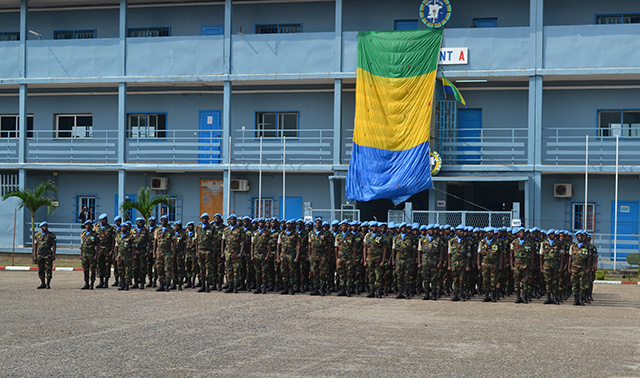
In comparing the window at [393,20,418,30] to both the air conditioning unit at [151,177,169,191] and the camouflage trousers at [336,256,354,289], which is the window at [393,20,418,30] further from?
the camouflage trousers at [336,256,354,289]

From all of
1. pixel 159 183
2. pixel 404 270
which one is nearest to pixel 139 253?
pixel 404 270

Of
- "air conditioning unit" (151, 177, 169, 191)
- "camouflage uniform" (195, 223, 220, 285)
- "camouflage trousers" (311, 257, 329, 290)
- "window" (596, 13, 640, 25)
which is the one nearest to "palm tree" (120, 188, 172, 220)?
"air conditioning unit" (151, 177, 169, 191)

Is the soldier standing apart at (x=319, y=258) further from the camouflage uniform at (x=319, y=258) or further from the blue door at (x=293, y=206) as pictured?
the blue door at (x=293, y=206)

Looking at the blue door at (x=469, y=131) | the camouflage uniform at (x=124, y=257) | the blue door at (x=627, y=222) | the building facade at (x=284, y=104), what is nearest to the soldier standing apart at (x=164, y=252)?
the camouflage uniform at (x=124, y=257)

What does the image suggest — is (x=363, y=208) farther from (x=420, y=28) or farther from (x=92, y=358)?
(x=92, y=358)

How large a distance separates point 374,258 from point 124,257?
5.55m

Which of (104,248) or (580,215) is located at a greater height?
(580,215)

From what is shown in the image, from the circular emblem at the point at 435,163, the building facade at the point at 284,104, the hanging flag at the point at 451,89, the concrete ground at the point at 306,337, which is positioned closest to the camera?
the concrete ground at the point at 306,337

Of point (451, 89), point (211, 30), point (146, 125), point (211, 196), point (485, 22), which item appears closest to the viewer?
point (451, 89)

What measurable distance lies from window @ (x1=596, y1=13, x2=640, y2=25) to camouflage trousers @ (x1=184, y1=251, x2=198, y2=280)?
15.7 metres

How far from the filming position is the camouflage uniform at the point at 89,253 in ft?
56.4

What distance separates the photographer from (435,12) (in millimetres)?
24531

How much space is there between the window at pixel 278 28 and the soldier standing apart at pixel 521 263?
13510 mm

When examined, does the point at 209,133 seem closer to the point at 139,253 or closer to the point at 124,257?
the point at 139,253
